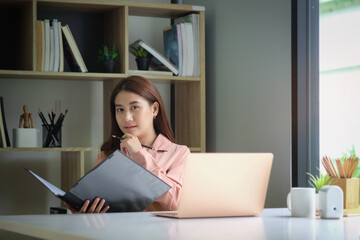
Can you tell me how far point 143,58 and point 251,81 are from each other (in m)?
0.69

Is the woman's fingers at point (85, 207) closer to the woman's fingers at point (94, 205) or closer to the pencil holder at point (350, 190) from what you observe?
the woman's fingers at point (94, 205)

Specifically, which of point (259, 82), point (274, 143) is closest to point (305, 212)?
point (274, 143)

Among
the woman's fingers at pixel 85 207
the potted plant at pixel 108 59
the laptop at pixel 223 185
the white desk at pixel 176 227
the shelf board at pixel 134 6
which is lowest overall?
the woman's fingers at pixel 85 207

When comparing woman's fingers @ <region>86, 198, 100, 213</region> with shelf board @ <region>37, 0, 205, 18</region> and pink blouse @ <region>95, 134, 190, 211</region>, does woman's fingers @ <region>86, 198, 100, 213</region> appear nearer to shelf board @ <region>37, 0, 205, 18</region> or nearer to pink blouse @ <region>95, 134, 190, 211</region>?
pink blouse @ <region>95, 134, 190, 211</region>

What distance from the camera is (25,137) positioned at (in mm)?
3395

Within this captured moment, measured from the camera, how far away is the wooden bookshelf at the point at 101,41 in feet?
11.3

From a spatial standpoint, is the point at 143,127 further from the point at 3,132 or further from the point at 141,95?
the point at 3,132

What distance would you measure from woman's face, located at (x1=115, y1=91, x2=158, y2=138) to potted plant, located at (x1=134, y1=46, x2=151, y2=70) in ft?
1.87

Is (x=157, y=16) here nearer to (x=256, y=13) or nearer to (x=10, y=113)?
(x=256, y=13)

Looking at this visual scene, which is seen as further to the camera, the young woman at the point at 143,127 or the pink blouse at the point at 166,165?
the young woman at the point at 143,127

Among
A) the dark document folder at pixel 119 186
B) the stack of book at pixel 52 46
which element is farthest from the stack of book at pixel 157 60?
the dark document folder at pixel 119 186

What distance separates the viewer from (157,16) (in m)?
3.85

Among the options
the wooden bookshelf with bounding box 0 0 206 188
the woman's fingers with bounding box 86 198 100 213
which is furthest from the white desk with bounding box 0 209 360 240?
the wooden bookshelf with bounding box 0 0 206 188

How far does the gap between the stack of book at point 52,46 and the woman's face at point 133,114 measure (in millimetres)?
547
